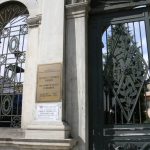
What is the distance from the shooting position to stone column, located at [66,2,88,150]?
527 centimetres

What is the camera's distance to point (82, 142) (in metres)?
5.18

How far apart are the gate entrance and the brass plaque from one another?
0.68 meters

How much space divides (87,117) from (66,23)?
2.05 meters

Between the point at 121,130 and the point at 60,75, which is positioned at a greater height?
the point at 60,75

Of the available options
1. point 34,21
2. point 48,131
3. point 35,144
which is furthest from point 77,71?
point 34,21

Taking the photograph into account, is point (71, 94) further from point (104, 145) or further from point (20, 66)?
point (20, 66)

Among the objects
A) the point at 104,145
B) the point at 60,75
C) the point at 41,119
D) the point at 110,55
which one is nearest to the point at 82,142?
the point at 104,145

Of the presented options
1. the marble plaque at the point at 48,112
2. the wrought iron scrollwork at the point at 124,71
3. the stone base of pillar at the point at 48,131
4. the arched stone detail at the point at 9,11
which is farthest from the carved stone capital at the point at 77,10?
the stone base of pillar at the point at 48,131

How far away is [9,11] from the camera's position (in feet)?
24.1

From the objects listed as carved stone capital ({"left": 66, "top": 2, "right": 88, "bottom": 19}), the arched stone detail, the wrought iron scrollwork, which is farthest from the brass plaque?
the arched stone detail

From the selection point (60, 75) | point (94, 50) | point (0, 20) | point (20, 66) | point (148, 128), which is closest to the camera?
point (148, 128)

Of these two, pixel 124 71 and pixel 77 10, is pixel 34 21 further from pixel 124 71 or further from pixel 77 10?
pixel 124 71

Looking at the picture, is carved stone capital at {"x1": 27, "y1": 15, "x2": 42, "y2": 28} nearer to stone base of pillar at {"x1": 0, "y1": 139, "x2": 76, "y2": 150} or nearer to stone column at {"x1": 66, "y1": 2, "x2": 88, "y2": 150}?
stone column at {"x1": 66, "y1": 2, "x2": 88, "y2": 150}

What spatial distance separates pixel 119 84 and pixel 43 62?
160 centimetres
